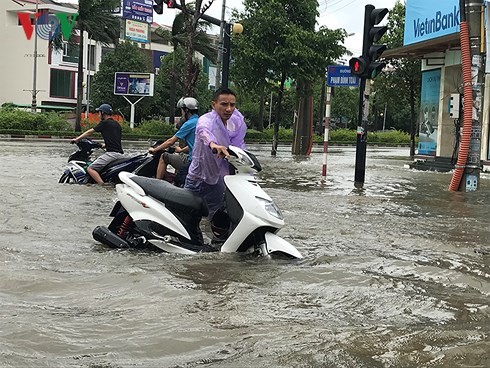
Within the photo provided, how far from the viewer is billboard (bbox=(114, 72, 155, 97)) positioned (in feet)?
157

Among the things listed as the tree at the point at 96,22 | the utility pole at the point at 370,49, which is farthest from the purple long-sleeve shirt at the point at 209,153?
the tree at the point at 96,22

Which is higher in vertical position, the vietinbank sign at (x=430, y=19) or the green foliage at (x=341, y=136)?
the vietinbank sign at (x=430, y=19)

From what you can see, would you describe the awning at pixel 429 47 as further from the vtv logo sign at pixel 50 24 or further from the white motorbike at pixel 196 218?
the vtv logo sign at pixel 50 24

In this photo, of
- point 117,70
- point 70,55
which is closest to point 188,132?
point 117,70

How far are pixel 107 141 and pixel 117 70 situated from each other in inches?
1716

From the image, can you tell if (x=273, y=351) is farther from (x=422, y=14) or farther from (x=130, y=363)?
(x=422, y=14)

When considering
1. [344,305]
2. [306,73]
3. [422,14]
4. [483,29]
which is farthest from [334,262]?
[306,73]

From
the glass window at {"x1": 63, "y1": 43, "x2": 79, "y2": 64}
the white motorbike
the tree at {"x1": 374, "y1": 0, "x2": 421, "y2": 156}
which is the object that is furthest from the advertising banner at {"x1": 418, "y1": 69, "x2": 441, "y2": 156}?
the glass window at {"x1": 63, "y1": 43, "x2": 79, "y2": 64}

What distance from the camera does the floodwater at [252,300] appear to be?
133 inches

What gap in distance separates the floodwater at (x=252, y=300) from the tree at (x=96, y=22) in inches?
1410

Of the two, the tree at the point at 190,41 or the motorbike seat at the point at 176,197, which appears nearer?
the motorbike seat at the point at 176,197

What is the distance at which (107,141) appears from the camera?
11.7 m

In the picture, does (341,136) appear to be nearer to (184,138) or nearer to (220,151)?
(184,138)

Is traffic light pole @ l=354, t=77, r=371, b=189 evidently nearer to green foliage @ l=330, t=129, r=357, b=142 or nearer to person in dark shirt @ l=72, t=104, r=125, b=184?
person in dark shirt @ l=72, t=104, r=125, b=184
